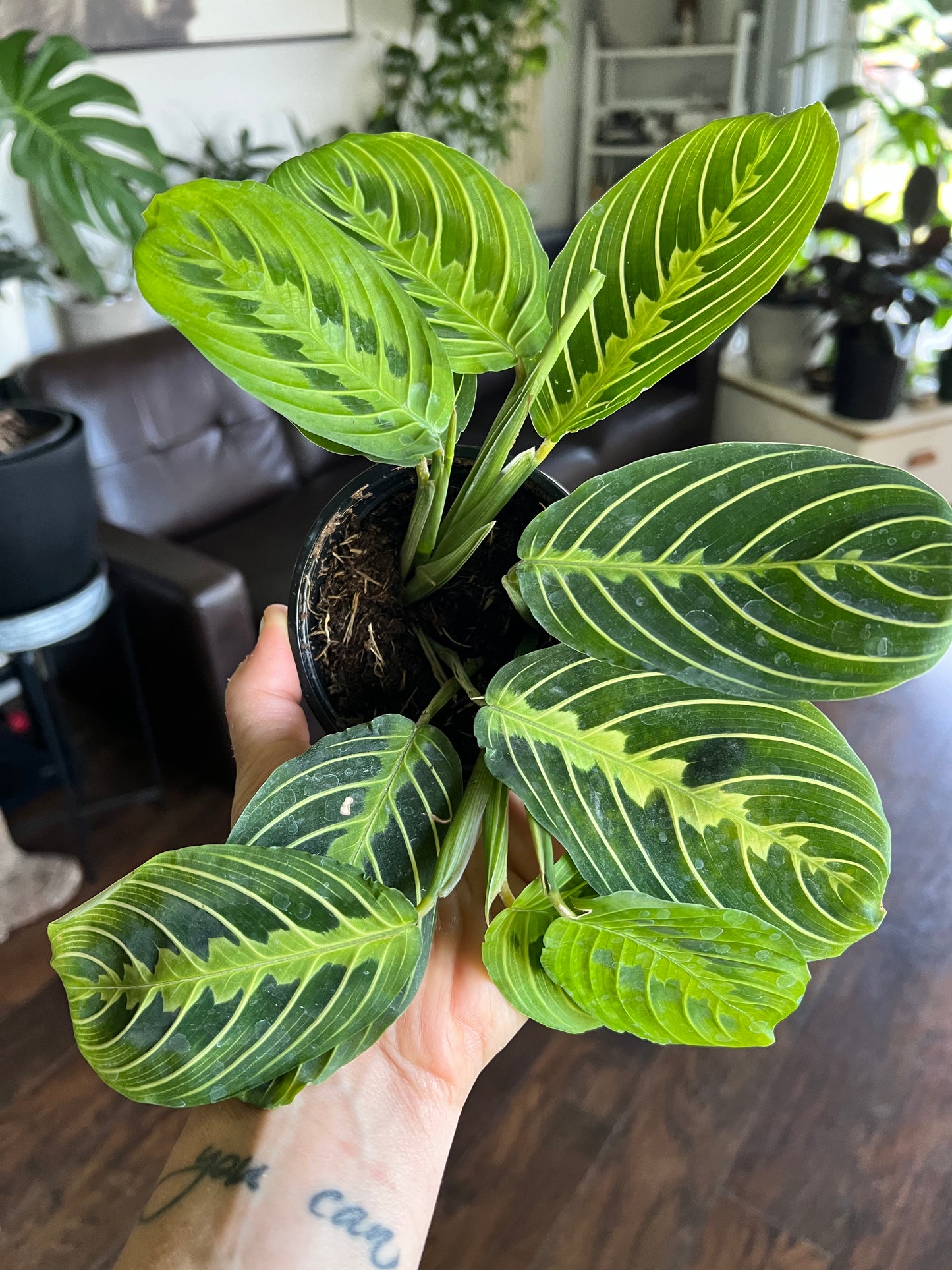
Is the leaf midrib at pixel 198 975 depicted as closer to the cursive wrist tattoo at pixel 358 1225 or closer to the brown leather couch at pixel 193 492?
the cursive wrist tattoo at pixel 358 1225

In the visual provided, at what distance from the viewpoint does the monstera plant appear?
470mm

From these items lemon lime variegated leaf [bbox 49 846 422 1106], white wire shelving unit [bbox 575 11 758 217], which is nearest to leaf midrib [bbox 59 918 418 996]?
lemon lime variegated leaf [bbox 49 846 422 1106]

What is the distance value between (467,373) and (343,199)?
0.14 meters

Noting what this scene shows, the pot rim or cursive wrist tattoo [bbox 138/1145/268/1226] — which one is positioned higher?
the pot rim

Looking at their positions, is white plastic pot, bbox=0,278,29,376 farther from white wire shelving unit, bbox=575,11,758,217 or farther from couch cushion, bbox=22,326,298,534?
white wire shelving unit, bbox=575,11,758,217

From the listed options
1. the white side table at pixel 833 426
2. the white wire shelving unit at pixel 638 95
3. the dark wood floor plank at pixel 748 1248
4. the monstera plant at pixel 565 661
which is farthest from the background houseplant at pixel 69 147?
the white wire shelving unit at pixel 638 95

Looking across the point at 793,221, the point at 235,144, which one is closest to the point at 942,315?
the point at 235,144

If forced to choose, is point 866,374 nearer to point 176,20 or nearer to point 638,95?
point 638,95

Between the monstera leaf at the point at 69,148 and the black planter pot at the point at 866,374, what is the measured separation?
2.03m

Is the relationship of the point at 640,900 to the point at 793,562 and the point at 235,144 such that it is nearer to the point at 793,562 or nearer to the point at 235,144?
the point at 793,562

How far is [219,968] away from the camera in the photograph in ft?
1.59

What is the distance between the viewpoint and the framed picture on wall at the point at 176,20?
2252mm

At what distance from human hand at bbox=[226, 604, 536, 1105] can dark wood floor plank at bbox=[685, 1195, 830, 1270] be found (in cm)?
84

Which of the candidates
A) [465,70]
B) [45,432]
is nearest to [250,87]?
[465,70]
